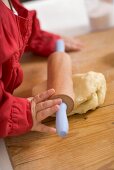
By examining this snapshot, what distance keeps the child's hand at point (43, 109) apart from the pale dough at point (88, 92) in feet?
0.18

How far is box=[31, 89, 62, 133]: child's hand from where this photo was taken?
1.79 feet

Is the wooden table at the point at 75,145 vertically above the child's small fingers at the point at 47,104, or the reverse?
the child's small fingers at the point at 47,104

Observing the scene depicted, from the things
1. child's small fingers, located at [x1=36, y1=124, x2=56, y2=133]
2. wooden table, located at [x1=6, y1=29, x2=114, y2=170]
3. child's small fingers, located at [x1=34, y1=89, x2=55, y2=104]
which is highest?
child's small fingers, located at [x1=34, y1=89, x2=55, y2=104]

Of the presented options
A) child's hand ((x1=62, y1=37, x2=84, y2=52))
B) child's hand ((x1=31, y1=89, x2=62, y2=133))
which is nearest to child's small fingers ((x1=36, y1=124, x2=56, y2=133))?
child's hand ((x1=31, y1=89, x2=62, y2=133))

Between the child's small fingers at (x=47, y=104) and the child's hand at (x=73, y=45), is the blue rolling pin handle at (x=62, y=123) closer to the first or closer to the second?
the child's small fingers at (x=47, y=104)

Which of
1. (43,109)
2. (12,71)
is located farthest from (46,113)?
(12,71)

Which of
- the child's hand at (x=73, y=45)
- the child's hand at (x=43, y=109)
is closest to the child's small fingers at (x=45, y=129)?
the child's hand at (x=43, y=109)

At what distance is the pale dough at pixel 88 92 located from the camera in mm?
589

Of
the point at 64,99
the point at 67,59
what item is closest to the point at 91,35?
the point at 67,59

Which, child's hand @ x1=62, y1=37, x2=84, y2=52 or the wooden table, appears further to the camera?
child's hand @ x1=62, y1=37, x2=84, y2=52

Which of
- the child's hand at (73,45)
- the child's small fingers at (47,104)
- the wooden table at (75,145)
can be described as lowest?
the wooden table at (75,145)

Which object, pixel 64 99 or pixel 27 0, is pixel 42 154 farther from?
pixel 27 0

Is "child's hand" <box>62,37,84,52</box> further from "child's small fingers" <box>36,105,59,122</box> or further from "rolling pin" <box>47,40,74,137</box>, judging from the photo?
"child's small fingers" <box>36,105,59,122</box>

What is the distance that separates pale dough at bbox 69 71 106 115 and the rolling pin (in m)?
0.02
